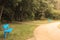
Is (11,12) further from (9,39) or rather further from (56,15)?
(56,15)

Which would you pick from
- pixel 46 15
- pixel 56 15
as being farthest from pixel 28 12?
pixel 56 15

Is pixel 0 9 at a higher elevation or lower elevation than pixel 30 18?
higher

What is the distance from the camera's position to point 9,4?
23016 mm

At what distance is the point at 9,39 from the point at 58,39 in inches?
143

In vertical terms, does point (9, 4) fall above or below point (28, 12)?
above

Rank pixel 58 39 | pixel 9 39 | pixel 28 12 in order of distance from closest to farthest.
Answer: pixel 9 39 → pixel 58 39 → pixel 28 12

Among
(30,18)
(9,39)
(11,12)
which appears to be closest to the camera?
(9,39)

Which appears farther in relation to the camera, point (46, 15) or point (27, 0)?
point (46, 15)

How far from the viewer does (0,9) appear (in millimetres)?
22719

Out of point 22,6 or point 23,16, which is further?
point 23,16

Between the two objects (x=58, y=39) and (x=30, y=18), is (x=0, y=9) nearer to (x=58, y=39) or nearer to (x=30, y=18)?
(x=30, y=18)

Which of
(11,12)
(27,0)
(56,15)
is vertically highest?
(27,0)

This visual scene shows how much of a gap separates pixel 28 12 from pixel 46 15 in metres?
11.8

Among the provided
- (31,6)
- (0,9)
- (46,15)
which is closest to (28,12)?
(31,6)
